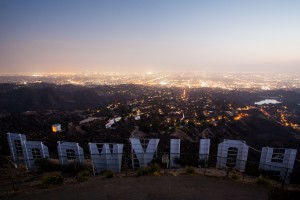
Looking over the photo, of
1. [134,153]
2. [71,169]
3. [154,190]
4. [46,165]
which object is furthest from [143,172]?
[46,165]

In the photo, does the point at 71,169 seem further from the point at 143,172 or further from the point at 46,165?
the point at 143,172

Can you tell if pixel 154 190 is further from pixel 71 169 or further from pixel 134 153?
pixel 71 169

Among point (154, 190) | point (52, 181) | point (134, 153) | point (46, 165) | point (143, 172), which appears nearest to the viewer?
point (154, 190)

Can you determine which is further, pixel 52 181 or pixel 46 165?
pixel 46 165

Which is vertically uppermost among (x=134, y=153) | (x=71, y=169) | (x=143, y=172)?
(x=134, y=153)

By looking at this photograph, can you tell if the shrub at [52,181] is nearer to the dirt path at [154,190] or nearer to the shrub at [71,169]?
the dirt path at [154,190]

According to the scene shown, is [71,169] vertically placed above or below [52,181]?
below

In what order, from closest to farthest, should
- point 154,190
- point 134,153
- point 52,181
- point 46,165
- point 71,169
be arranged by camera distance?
point 154,190, point 52,181, point 134,153, point 71,169, point 46,165

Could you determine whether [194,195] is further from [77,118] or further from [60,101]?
[60,101]

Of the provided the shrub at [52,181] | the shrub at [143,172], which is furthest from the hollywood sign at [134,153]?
the shrub at [52,181]
